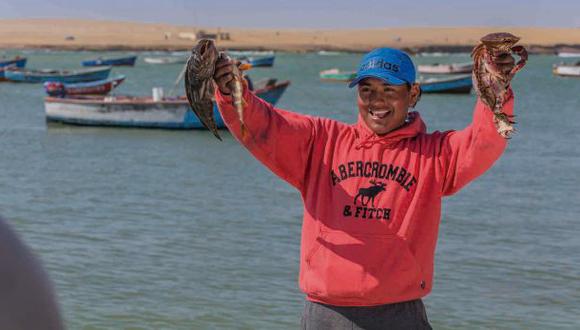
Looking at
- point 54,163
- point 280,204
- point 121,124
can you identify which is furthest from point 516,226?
point 121,124

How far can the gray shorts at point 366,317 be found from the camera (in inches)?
117

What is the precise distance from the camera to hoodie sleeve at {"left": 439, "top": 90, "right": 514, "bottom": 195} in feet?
9.72

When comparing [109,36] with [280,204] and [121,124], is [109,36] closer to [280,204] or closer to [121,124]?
[121,124]

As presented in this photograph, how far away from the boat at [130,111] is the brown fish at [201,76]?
945 inches

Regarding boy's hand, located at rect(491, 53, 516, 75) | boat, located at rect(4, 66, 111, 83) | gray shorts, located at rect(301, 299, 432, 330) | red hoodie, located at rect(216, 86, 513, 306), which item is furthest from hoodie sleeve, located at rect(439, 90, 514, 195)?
boat, located at rect(4, 66, 111, 83)

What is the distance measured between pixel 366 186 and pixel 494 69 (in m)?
0.51

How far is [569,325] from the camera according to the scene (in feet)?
30.4

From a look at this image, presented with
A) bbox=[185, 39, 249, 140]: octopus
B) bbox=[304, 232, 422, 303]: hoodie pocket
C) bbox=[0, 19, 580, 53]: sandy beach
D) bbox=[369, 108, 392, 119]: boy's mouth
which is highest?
bbox=[185, 39, 249, 140]: octopus

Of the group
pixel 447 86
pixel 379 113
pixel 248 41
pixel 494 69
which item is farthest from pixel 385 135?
pixel 248 41

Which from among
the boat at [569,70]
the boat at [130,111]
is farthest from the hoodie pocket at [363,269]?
the boat at [569,70]

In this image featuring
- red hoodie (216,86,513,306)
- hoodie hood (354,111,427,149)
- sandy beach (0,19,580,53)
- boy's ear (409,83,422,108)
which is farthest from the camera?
sandy beach (0,19,580,53)

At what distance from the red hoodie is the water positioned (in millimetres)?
901

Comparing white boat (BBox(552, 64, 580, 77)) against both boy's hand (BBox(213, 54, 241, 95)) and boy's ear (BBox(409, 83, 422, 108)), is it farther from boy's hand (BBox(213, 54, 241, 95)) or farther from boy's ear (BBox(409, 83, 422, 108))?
boy's hand (BBox(213, 54, 241, 95))

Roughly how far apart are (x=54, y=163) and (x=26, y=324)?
2188cm
